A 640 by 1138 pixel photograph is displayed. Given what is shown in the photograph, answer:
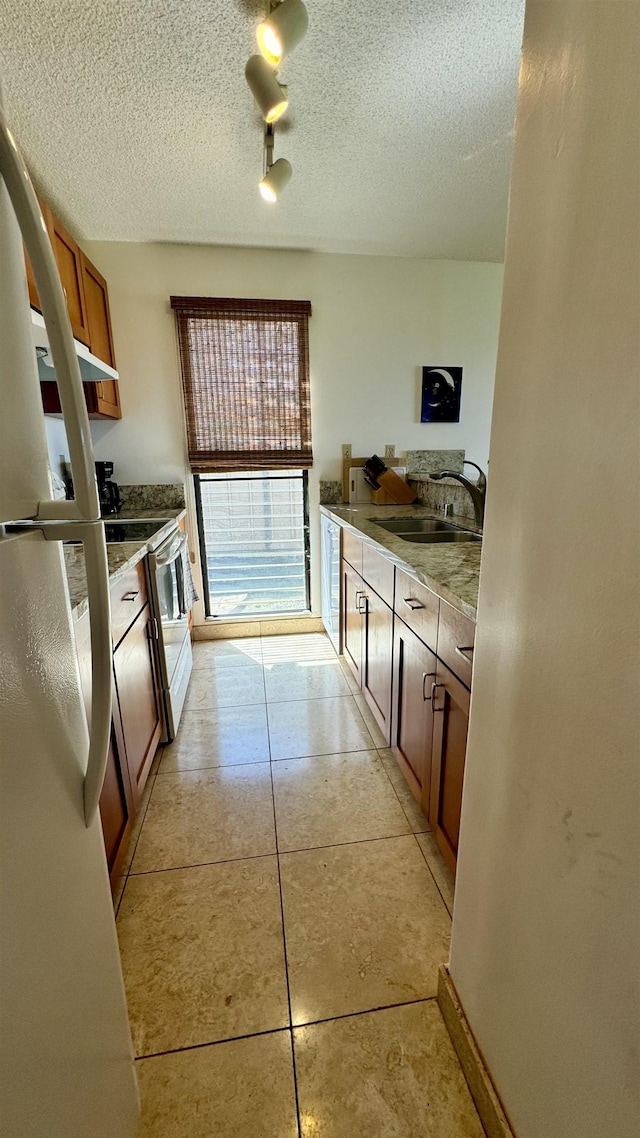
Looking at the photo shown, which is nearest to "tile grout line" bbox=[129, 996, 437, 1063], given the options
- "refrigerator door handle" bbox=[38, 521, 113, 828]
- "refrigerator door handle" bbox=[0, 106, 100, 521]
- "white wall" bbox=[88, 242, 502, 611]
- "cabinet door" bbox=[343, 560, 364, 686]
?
"refrigerator door handle" bbox=[38, 521, 113, 828]

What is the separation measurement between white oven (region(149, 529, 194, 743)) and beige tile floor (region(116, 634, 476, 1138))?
0.71 feet

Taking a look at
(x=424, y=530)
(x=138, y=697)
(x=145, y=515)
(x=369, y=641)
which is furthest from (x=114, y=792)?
(x=424, y=530)

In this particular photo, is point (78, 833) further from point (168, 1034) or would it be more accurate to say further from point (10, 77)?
point (10, 77)

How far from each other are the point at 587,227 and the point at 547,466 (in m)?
0.27

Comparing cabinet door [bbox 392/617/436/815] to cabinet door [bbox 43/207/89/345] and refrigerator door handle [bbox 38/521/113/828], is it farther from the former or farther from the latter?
cabinet door [bbox 43/207/89/345]

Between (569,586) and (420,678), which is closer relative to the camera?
(569,586)

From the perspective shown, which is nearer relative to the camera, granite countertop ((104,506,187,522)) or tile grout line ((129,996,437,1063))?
tile grout line ((129,996,437,1063))

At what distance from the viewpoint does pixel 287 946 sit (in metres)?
1.22

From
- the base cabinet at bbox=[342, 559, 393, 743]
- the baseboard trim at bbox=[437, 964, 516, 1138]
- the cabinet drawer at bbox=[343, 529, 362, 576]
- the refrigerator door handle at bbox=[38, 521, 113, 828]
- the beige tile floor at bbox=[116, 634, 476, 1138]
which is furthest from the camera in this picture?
the cabinet drawer at bbox=[343, 529, 362, 576]

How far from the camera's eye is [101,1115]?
68 cm

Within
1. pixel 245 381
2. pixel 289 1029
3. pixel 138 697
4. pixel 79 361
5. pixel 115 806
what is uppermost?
pixel 245 381

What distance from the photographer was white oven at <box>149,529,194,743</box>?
200 centimetres

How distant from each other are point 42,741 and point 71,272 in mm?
2538

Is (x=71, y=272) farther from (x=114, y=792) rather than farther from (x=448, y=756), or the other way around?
(x=448, y=756)
